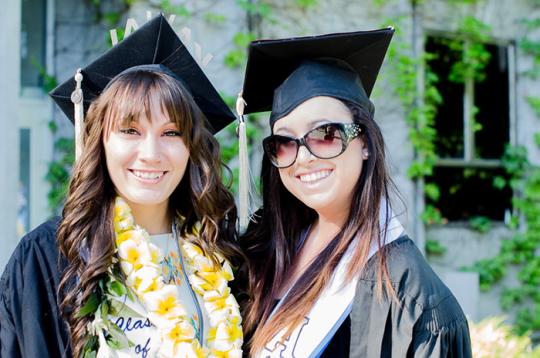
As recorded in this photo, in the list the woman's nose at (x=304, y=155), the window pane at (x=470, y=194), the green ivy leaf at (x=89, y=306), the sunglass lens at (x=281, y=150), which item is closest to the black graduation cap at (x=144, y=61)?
the sunglass lens at (x=281, y=150)

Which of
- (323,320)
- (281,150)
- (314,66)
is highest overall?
(314,66)

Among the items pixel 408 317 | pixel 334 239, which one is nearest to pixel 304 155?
pixel 334 239

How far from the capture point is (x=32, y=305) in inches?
72.6

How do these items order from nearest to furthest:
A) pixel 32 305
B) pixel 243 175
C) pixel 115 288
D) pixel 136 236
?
1. pixel 32 305
2. pixel 115 288
3. pixel 136 236
4. pixel 243 175

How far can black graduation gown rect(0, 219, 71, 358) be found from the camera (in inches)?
72.2

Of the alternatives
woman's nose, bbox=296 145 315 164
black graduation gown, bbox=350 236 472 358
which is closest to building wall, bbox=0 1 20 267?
woman's nose, bbox=296 145 315 164

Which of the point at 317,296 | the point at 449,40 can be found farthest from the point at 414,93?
the point at 317,296

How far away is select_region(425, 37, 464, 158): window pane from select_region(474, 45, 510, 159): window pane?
0.81 feet

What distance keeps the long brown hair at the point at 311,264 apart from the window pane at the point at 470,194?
Result: 4.44m

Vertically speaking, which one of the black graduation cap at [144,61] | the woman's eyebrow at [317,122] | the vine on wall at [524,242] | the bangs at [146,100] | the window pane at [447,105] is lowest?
the vine on wall at [524,242]

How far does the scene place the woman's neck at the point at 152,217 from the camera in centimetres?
222

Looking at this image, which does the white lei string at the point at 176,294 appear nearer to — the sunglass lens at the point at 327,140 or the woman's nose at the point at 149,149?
the woman's nose at the point at 149,149

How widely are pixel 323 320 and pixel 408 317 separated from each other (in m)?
0.30

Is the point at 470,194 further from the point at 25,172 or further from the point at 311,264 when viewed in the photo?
the point at 311,264
